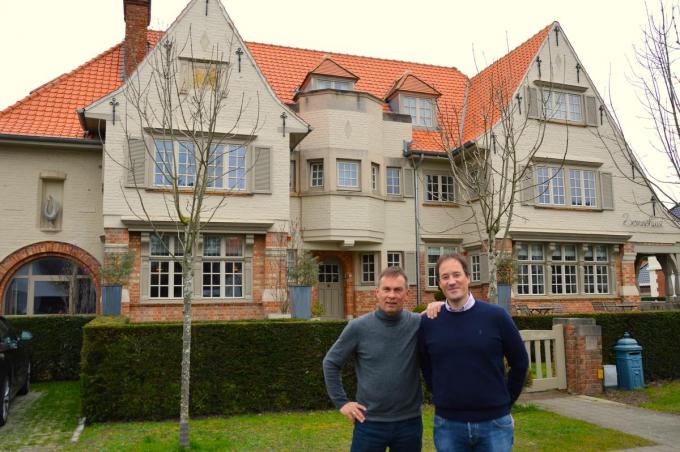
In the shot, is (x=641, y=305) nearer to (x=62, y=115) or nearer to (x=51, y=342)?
(x=51, y=342)

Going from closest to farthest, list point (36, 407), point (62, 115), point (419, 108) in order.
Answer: point (36, 407) < point (62, 115) < point (419, 108)

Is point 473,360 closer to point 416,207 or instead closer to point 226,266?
point 226,266

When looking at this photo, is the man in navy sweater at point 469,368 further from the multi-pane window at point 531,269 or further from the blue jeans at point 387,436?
the multi-pane window at point 531,269

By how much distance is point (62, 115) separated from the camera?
753 inches

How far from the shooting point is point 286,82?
2259cm

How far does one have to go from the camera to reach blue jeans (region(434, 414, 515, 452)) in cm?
373

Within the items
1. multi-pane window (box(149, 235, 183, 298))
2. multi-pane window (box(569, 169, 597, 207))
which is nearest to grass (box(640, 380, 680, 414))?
multi-pane window (box(569, 169, 597, 207))

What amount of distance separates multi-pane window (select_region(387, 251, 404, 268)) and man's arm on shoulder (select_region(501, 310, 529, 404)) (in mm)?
17065

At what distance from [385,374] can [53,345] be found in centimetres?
1189

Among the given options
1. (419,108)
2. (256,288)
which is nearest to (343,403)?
(256,288)

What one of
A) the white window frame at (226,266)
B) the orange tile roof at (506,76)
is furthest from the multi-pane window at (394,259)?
the white window frame at (226,266)

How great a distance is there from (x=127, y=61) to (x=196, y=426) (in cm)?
1534

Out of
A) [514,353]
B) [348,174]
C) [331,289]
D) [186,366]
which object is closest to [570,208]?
[348,174]

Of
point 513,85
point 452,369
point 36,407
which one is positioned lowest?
point 36,407
